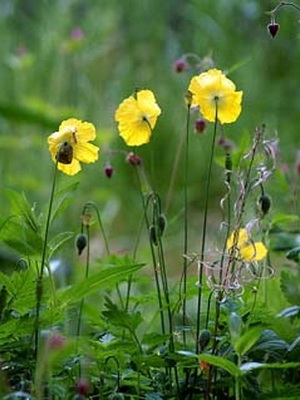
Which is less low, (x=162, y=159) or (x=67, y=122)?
(x=162, y=159)

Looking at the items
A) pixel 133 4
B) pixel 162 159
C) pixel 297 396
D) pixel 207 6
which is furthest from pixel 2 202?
pixel 297 396

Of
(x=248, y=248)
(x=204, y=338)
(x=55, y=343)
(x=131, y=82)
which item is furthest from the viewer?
(x=131, y=82)

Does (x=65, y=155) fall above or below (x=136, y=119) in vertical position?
below

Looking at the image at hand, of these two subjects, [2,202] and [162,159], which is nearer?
[2,202]

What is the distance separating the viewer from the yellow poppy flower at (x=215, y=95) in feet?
3.54

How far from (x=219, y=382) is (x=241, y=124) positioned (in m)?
2.51

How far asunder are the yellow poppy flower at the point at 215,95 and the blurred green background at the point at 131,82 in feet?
5.94

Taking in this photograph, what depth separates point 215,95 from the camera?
108 centimetres

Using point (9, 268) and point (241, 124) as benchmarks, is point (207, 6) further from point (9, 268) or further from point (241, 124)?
point (9, 268)

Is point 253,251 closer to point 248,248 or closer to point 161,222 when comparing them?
point 248,248

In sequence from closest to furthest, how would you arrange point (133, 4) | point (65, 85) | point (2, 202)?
1. point (2, 202)
2. point (65, 85)
3. point (133, 4)

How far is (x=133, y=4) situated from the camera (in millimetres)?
4250

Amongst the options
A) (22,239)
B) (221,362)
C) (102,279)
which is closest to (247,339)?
(221,362)

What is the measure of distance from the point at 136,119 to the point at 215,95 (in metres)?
0.10
